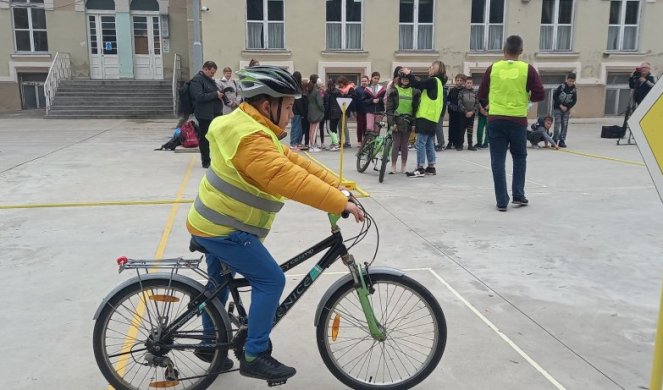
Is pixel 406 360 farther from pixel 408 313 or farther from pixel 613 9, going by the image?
pixel 613 9

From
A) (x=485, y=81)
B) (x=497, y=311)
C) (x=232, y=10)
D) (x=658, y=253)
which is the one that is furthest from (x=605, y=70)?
(x=497, y=311)

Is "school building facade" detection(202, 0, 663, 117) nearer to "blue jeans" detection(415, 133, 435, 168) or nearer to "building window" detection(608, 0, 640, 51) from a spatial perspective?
"building window" detection(608, 0, 640, 51)

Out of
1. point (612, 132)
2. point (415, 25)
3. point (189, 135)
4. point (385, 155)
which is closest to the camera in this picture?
point (385, 155)

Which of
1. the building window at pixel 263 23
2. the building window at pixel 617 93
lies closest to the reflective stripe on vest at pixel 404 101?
the building window at pixel 263 23

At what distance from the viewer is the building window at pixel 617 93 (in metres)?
24.2

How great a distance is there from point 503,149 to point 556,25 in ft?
59.6

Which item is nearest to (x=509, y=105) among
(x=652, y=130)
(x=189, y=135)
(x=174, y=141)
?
(x=652, y=130)

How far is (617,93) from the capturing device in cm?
2436

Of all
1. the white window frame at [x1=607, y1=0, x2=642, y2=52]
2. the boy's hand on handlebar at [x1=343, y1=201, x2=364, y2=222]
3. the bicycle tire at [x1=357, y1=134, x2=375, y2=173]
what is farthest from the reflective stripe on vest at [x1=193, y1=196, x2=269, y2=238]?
the white window frame at [x1=607, y1=0, x2=642, y2=52]

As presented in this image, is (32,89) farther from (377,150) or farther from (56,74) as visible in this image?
(377,150)

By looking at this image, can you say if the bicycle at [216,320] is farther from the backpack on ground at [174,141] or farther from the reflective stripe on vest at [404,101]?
the backpack on ground at [174,141]

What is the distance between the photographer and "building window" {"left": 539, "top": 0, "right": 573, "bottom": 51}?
2306 centimetres

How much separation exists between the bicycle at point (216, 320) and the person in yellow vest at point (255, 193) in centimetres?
13

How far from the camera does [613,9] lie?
77.8 ft
